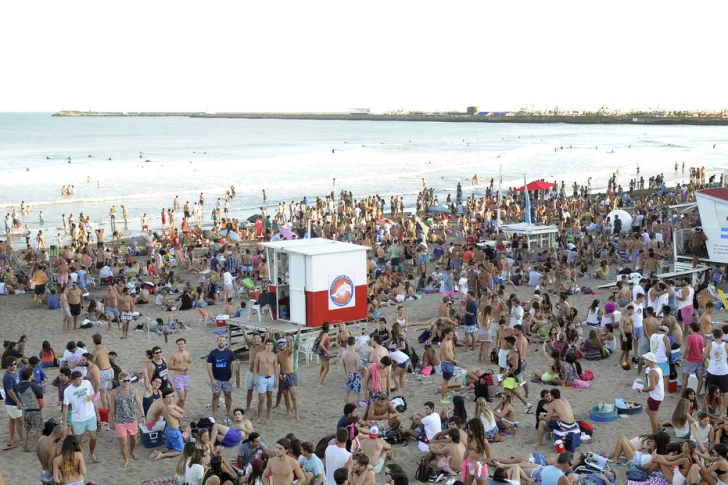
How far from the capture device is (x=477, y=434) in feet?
26.1

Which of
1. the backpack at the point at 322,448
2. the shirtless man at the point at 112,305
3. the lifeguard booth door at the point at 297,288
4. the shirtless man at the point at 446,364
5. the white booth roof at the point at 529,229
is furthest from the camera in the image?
the white booth roof at the point at 529,229

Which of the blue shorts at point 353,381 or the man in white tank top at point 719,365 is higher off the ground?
the man in white tank top at point 719,365

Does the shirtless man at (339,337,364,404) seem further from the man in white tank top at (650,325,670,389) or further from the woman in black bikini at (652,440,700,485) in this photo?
the woman in black bikini at (652,440,700,485)

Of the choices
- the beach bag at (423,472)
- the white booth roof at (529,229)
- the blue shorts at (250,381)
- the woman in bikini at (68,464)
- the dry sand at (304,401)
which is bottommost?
the dry sand at (304,401)

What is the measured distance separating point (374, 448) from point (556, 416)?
2.28 metres

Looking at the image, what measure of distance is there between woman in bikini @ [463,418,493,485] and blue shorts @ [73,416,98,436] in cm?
425

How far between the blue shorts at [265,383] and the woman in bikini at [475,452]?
316 centimetres

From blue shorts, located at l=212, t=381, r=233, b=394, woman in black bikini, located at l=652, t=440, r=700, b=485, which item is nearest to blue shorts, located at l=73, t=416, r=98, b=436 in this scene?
blue shorts, located at l=212, t=381, r=233, b=394

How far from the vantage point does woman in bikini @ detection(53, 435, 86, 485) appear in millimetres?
7336

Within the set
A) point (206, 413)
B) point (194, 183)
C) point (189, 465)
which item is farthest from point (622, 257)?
point (194, 183)

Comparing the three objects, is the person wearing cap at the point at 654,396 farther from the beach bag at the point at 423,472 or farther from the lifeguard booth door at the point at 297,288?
the lifeguard booth door at the point at 297,288

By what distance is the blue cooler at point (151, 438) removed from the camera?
936 cm

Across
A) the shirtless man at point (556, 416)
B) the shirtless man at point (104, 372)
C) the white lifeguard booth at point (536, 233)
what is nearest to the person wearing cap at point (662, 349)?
the shirtless man at point (556, 416)

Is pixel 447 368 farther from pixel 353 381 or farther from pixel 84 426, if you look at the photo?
pixel 84 426
